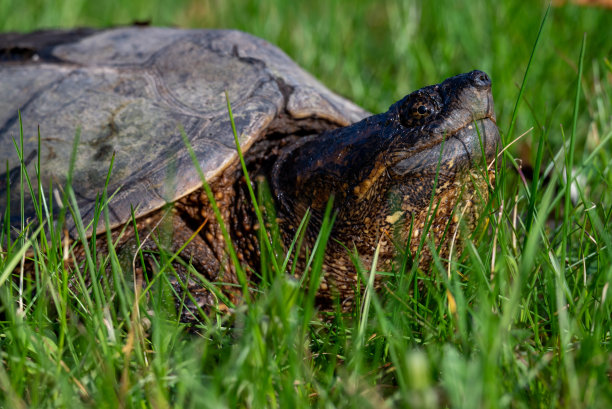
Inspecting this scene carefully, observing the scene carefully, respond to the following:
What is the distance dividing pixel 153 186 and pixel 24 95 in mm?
794

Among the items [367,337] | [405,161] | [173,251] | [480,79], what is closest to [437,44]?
[480,79]

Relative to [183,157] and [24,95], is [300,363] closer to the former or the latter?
[183,157]

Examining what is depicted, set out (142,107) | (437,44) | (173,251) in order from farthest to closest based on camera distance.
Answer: (437,44) < (142,107) < (173,251)

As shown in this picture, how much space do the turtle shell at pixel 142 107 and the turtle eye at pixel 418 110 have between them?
1.95 feet

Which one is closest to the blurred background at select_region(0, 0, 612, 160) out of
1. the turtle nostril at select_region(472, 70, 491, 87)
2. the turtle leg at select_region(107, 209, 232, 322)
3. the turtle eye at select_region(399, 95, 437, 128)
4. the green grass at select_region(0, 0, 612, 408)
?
the green grass at select_region(0, 0, 612, 408)

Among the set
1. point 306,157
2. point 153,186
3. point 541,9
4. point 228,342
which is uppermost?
point 541,9

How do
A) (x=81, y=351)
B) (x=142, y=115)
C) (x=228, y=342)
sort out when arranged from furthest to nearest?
1. (x=142, y=115)
2. (x=228, y=342)
3. (x=81, y=351)

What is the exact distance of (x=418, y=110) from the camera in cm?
182

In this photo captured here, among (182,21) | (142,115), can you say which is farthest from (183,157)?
(182,21)

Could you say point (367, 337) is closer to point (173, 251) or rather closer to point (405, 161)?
point (405, 161)

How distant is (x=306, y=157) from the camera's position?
2070 mm

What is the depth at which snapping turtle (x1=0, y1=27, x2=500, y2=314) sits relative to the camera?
1.81 metres

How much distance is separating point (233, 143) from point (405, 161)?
0.64 metres

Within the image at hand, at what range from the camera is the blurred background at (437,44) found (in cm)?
353
